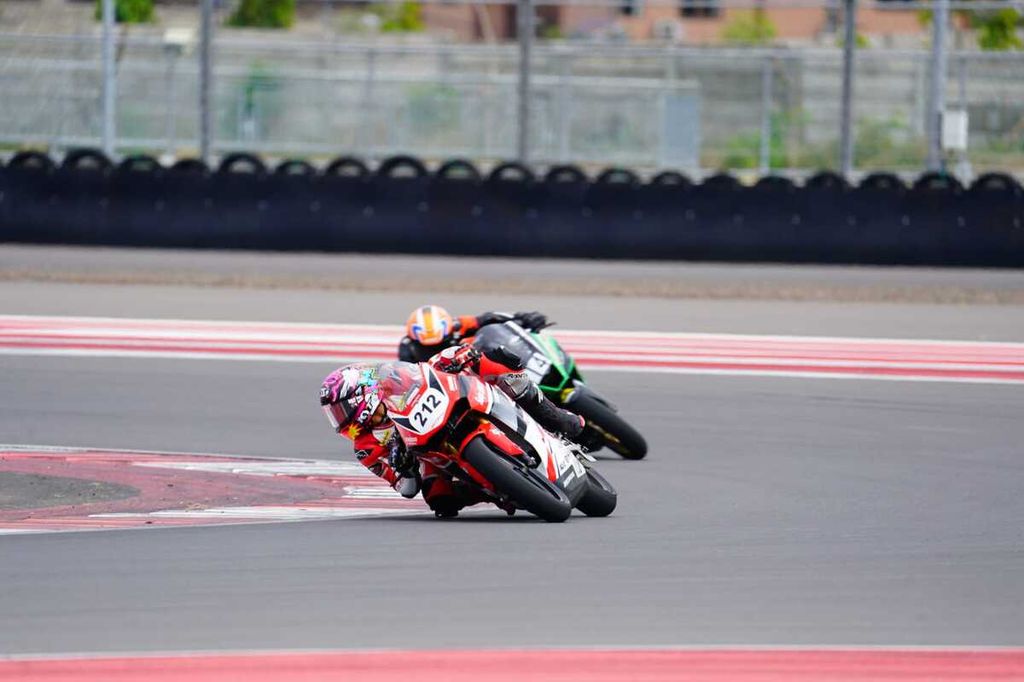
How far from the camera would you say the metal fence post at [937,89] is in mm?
20062

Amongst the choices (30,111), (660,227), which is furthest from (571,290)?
(30,111)

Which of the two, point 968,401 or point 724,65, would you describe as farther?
point 724,65

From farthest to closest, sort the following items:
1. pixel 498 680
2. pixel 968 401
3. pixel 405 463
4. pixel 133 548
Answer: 1. pixel 968 401
2. pixel 405 463
3. pixel 133 548
4. pixel 498 680

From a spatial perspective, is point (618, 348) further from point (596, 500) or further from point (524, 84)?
point (596, 500)

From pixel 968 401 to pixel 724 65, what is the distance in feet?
42.2

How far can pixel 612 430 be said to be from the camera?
10.4 meters

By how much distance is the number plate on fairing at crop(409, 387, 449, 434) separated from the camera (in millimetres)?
7809

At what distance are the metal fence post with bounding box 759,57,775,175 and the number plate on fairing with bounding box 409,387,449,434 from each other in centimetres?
1554

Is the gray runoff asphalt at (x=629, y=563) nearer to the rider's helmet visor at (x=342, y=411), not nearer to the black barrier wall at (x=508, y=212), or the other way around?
the rider's helmet visor at (x=342, y=411)

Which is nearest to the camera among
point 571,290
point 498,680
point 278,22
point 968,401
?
point 498,680

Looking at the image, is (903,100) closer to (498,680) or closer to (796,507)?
(796,507)

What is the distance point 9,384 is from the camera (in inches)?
518

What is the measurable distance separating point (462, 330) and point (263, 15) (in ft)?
119

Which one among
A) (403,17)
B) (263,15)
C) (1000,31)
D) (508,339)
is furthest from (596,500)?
(403,17)
